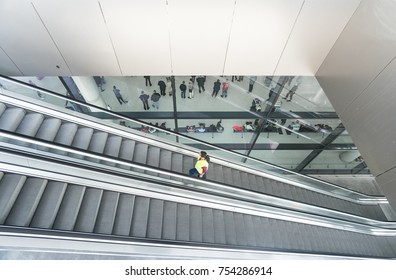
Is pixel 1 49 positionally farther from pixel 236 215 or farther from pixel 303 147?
pixel 303 147

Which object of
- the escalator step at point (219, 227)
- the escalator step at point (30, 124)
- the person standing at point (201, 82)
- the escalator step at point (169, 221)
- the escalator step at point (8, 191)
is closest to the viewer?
the escalator step at point (8, 191)

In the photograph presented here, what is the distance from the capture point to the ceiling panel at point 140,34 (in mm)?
4949

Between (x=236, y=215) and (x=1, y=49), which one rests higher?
(x=1, y=49)

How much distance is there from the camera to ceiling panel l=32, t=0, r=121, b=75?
16.1 feet

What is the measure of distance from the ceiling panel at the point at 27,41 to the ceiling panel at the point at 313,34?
17.8 ft

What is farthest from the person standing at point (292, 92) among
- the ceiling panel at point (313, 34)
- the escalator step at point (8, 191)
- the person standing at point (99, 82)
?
the escalator step at point (8, 191)

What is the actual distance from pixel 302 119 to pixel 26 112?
8.56 metres

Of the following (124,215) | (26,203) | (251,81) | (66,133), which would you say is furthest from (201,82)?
(26,203)

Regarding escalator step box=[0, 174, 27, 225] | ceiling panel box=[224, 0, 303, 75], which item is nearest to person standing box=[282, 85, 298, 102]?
ceiling panel box=[224, 0, 303, 75]

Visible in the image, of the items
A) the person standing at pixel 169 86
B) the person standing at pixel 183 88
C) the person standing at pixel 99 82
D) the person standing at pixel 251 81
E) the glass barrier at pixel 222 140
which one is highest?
the person standing at pixel 251 81

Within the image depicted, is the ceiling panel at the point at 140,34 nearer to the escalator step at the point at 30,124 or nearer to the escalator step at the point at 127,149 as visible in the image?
the escalator step at the point at 127,149

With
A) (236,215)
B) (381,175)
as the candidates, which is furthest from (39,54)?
(381,175)

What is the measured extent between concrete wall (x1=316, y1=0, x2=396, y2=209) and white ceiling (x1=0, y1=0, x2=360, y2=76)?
1.34 ft
